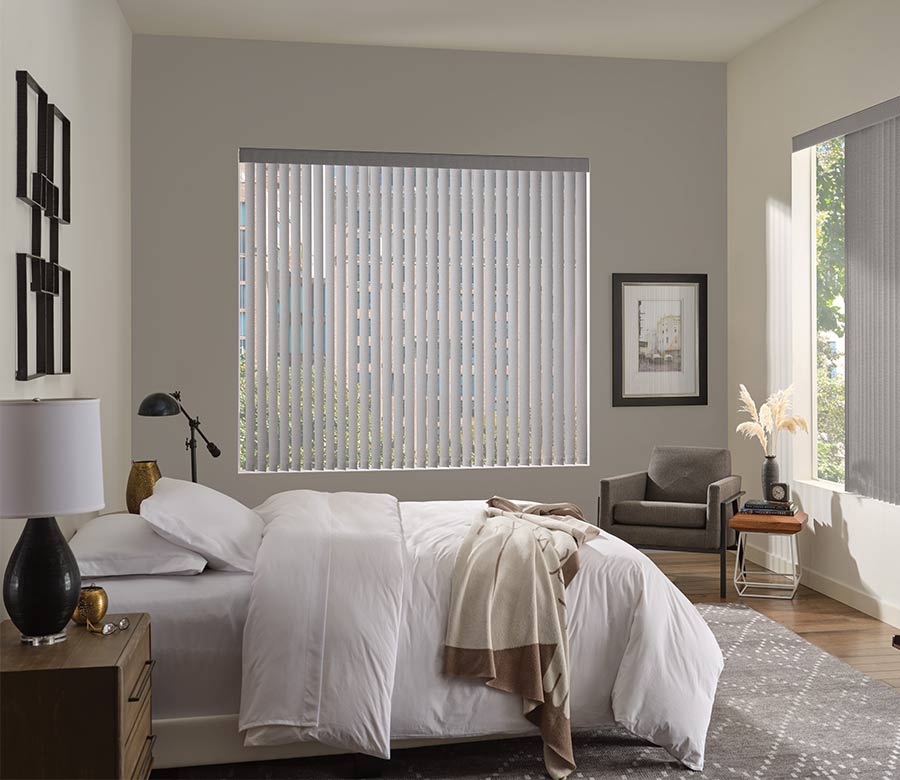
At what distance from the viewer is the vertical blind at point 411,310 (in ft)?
20.0

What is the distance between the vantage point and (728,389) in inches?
259

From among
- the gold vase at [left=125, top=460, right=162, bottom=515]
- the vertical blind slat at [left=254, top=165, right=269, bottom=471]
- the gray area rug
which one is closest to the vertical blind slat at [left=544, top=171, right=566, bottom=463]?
the vertical blind slat at [left=254, top=165, right=269, bottom=471]

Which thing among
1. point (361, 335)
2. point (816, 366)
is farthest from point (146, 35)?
point (816, 366)

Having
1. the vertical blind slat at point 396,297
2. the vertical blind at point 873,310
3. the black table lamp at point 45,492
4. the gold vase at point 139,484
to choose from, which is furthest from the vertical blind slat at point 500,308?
the black table lamp at point 45,492

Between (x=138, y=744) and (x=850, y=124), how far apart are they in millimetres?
4523

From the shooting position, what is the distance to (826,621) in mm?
4844

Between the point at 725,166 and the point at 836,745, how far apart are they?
14.1 feet

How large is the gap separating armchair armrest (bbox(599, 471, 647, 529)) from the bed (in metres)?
2.09

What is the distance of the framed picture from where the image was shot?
644cm

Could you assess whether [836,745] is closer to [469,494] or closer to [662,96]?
[469,494]

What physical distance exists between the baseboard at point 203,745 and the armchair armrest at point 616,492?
2798 millimetres

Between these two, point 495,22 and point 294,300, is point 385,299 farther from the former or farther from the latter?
point 495,22

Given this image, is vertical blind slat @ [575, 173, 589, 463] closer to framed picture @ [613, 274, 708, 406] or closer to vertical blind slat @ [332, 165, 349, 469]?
framed picture @ [613, 274, 708, 406]

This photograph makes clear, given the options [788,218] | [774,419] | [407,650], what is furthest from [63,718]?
[788,218]
